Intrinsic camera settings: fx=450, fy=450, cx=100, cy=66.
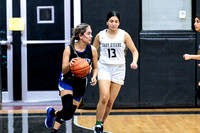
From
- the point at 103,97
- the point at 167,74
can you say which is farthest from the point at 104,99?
the point at 167,74

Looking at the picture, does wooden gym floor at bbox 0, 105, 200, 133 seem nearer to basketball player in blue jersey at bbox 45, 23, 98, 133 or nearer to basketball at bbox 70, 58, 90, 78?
basketball player in blue jersey at bbox 45, 23, 98, 133

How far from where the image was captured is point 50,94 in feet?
34.6

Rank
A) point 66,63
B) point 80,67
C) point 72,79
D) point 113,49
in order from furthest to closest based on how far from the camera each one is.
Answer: point 113,49
point 72,79
point 66,63
point 80,67

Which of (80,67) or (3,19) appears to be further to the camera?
(3,19)

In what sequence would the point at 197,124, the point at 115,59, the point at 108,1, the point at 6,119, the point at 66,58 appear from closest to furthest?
the point at 66,58 < the point at 115,59 < the point at 197,124 < the point at 6,119 < the point at 108,1

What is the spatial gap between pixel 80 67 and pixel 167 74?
4.07 metres

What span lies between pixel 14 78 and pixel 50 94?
93cm

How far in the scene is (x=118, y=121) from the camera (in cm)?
820

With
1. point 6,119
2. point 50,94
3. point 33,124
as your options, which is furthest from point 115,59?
point 50,94

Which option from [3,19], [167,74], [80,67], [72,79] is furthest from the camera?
[3,19]

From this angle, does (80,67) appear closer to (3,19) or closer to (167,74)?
(167,74)

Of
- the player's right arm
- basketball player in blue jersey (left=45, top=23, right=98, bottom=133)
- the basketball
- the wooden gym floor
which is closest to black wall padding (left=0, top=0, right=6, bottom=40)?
the wooden gym floor

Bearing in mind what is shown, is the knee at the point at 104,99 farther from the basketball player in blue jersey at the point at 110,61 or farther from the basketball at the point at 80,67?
the basketball at the point at 80,67

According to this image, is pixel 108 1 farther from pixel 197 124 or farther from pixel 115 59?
pixel 197 124
